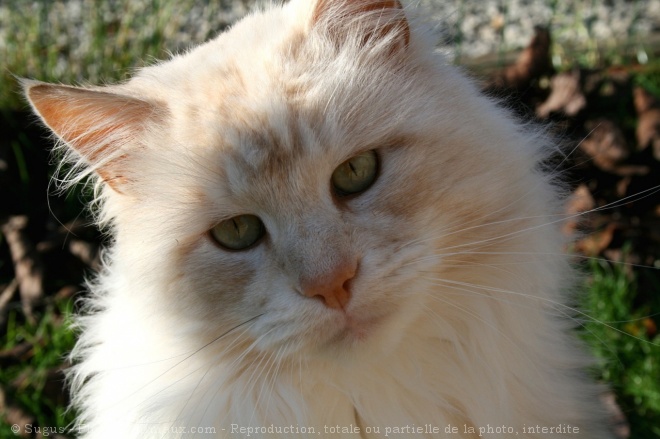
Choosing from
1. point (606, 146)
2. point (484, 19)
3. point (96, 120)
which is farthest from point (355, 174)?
point (484, 19)

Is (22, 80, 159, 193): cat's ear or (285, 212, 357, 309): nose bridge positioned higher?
(22, 80, 159, 193): cat's ear

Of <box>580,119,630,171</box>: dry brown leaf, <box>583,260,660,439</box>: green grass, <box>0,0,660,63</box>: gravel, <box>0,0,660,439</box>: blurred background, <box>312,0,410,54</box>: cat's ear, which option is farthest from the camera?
<box>0,0,660,63</box>: gravel

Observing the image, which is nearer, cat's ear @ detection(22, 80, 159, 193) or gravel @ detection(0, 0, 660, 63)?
cat's ear @ detection(22, 80, 159, 193)

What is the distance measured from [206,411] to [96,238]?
2068mm

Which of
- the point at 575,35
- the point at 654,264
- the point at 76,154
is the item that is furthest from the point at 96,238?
the point at 575,35

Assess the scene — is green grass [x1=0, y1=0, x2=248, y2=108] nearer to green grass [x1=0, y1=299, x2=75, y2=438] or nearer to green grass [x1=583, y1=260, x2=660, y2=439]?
green grass [x1=0, y1=299, x2=75, y2=438]

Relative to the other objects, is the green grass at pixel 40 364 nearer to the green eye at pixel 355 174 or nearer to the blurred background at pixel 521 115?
the blurred background at pixel 521 115

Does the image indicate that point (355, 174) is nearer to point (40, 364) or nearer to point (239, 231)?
point (239, 231)

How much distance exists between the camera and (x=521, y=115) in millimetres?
2375

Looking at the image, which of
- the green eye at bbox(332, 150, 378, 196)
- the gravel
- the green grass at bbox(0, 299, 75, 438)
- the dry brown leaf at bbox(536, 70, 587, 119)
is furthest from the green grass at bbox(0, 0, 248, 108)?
the green eye at bbox(332, 150, 378, 196)

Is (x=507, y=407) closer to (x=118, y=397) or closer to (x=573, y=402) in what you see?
(x=573, y=402)

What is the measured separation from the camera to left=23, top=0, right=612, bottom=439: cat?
1.57 meters

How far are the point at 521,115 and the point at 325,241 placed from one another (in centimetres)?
116

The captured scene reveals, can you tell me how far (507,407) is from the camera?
179cm
